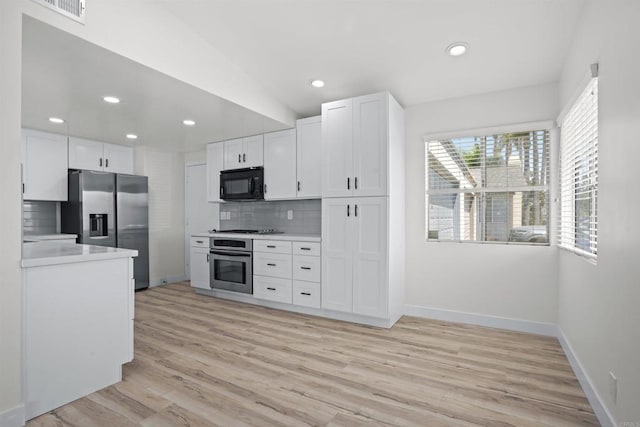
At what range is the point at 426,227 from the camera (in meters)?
3.75

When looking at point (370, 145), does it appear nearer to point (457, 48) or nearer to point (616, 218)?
point (457, 48)

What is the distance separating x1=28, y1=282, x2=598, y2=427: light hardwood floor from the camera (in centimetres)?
189

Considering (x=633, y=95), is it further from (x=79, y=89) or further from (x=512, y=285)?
(x=79, y=89)

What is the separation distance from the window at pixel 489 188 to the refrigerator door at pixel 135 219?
13.7 ft

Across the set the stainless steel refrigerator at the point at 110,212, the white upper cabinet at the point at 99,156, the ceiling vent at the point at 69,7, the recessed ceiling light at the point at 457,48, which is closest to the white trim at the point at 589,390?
the recessed ceiling light at the point at 457,48

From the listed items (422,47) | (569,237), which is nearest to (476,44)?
(422,47)

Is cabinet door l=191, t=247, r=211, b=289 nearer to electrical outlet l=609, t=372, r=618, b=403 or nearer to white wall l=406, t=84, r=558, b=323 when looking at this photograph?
white wall l=406, t=84, r=558, b=323

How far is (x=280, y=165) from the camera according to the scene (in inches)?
171

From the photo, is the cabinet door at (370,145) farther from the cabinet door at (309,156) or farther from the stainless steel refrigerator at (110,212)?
the stainless steel refrigerator at (110,212)

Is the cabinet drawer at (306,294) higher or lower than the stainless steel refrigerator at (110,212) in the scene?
lower

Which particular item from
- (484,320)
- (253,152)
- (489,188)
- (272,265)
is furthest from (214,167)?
(484,320)

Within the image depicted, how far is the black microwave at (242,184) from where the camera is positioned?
4.49 m

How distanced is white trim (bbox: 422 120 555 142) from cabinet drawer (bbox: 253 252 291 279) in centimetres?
213

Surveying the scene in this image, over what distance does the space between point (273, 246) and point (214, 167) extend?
5.91 feet
